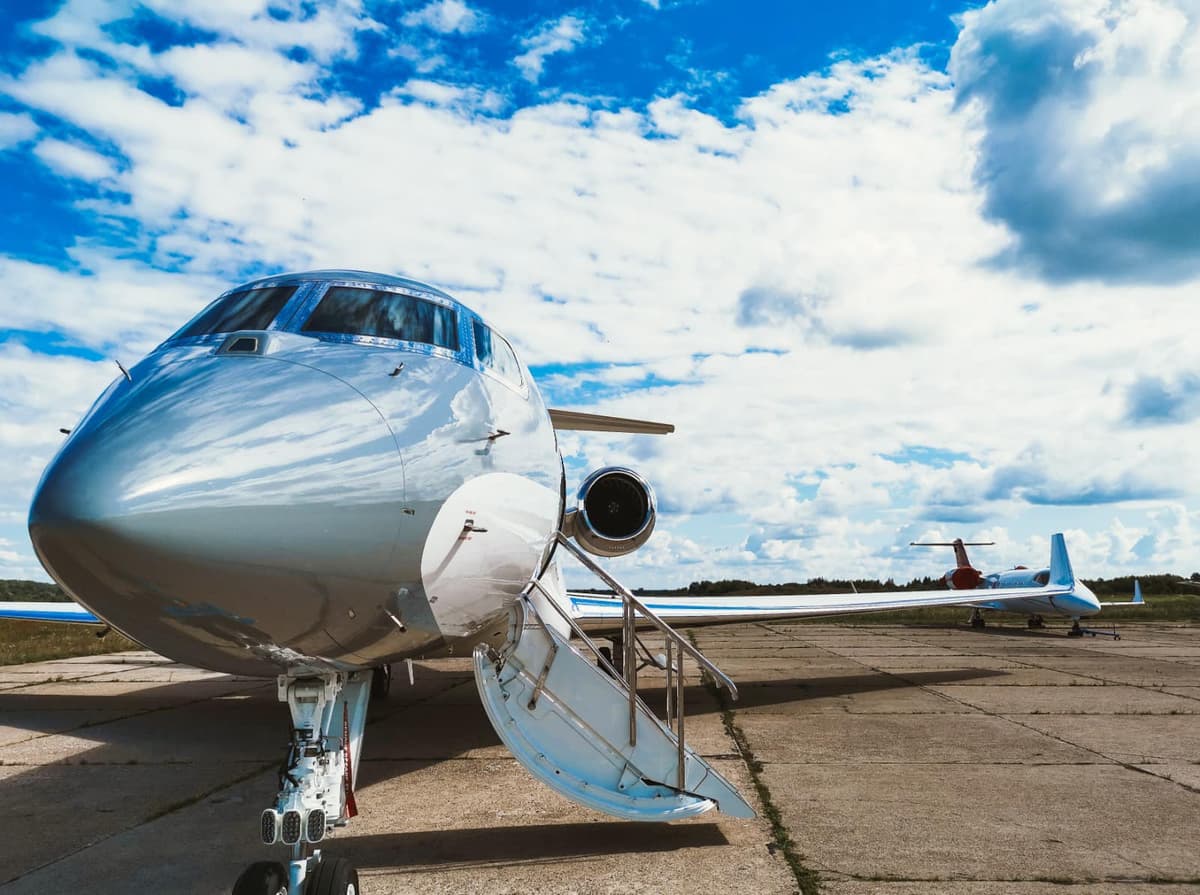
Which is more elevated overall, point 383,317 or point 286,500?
point 383,317

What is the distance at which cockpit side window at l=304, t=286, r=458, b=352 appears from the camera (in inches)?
169

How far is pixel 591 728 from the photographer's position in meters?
5.27

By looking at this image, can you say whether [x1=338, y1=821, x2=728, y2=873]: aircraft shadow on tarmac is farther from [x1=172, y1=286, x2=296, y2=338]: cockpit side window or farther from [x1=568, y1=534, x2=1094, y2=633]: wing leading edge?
[x1=568, y1=534, x2=1094, y2=633]: wing leading edge

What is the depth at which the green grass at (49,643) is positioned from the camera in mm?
19656

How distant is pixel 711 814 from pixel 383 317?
386 centimetres

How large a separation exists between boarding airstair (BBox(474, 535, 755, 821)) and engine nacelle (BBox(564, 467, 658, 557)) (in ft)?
11.1

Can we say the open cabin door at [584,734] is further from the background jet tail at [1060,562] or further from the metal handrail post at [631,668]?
the background jet tail at [1060,562]

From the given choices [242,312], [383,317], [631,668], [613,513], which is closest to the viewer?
[242,312]

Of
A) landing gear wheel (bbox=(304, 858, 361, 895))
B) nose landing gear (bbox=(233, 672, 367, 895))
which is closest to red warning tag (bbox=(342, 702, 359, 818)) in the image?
nose landing gear (bbox=(233, 672, 367, 895))

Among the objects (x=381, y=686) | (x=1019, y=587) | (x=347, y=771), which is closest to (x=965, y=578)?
(x=1019, y=587)

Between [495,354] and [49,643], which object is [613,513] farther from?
[49,643]

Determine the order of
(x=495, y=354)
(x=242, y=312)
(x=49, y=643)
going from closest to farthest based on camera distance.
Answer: (x=242, y=312), (x=495, y=354), (x=49, y=643)

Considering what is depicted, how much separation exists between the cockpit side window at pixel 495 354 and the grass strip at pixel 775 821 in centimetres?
316

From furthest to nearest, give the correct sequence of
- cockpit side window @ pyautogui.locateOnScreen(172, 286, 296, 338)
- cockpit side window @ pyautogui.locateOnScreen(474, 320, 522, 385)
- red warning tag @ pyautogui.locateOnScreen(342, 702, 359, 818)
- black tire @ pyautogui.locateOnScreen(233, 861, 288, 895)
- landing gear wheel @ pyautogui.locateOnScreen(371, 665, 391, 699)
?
landing gear wheel @ pyautogui.locateOnScreen(371, 665, 391, 699) < cockpit side window @ pyautogui.locateOnScreen(474, 320, 522, 385) < cockpit side window @ pyautogui.locateOnScreen(172, 286, 296, 338) < red warning tag @ pyautogui.locateOnScreen(342, 702, 359, 818) < black tire @ pyautogui.locateOnScreen(233, 861, 288, 895)
